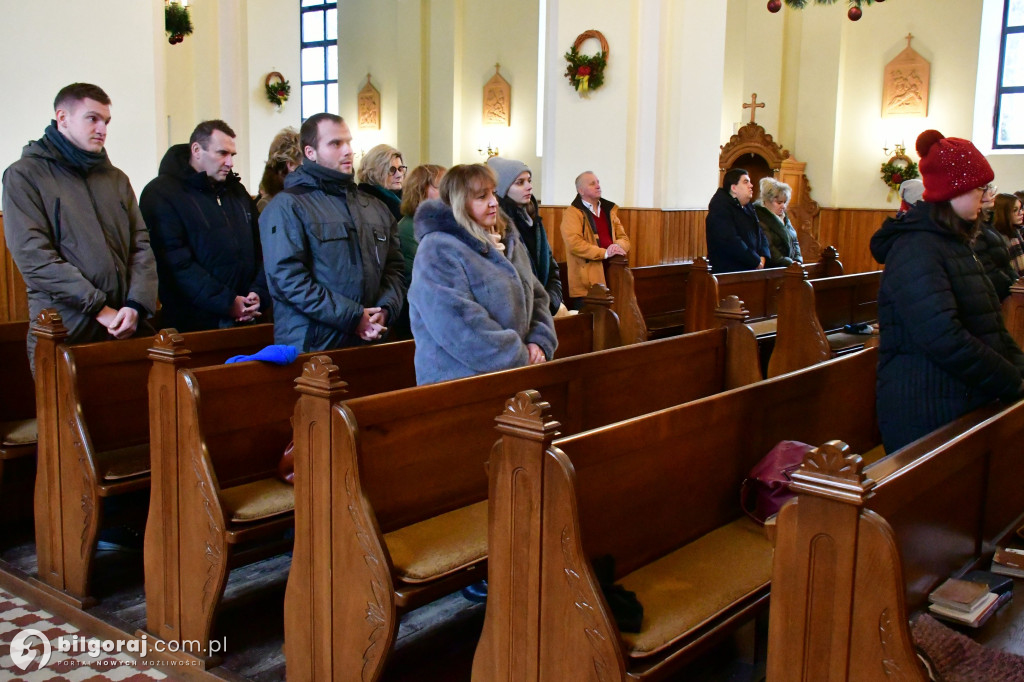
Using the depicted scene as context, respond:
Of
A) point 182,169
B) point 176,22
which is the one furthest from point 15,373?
point 176,22

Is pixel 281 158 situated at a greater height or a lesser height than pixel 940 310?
greater

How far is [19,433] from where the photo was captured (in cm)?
361

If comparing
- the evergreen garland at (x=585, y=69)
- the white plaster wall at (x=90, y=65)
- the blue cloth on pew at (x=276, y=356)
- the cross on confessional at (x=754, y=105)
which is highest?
the cross on confessional at (x=754, y=105)

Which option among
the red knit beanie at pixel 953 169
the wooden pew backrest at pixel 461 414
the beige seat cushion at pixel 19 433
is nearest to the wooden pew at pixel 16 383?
the beige seat cushion at pixel 19 433

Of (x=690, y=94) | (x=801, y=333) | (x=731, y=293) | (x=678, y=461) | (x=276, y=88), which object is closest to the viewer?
(x=678, y=461)

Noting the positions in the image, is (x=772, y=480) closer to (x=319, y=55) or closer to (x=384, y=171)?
(x=384, y=171)

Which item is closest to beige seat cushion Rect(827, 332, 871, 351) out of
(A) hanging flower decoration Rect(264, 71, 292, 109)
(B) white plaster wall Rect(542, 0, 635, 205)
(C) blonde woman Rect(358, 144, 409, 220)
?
(C) blonde woman Rect(358, 144, 409, 220)

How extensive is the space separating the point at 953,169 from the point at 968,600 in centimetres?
125

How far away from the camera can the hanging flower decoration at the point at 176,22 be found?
22.2 feet

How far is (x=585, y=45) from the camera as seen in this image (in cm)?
824

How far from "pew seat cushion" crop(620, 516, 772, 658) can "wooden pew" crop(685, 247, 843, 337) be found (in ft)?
8.78

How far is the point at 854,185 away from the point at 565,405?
10958mm

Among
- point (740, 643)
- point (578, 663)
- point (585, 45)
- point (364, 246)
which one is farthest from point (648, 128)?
point (578, 663)

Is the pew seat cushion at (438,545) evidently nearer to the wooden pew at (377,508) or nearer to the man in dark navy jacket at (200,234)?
the wooden pew at (377,508)
